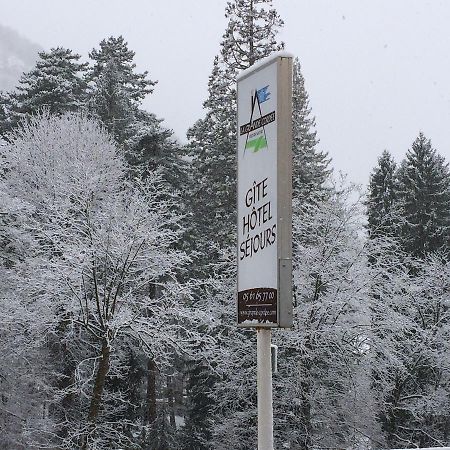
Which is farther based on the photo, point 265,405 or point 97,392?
point 97,392

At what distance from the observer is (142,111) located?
37062mm

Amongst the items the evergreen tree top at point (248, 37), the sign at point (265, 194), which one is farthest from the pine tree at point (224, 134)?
the sign at point (265, 194)

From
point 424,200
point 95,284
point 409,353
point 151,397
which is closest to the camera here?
point 95,284

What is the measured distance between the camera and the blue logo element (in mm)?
5578

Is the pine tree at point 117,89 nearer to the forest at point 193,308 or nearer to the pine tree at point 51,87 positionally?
the pine tree at point 51,87

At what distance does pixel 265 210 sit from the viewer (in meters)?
5.53

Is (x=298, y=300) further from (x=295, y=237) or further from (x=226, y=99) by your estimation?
(x=226, y=99)

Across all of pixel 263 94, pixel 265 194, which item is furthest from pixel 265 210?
pixel 263 94

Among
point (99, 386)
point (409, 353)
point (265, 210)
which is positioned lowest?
point (99, 386)

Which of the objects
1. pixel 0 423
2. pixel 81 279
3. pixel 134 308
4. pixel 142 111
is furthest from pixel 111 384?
pixel 142 111

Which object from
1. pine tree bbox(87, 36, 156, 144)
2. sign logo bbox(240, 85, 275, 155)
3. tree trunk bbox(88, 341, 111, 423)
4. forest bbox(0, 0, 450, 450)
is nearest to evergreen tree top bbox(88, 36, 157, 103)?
pine tree bbox(87, 36, 156, 144)

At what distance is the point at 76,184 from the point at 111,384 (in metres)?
9.14

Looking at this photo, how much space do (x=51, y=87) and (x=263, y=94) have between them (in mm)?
32004

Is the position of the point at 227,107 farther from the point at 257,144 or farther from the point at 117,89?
the point at 257,144
